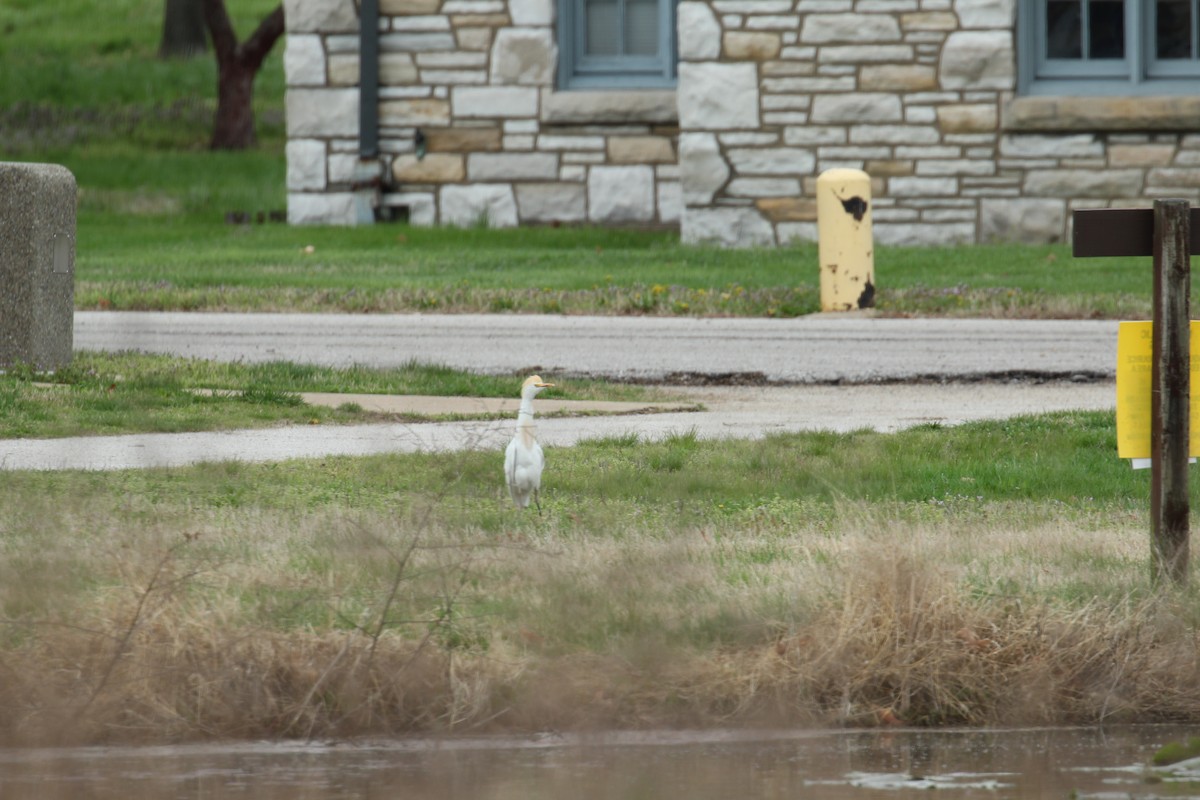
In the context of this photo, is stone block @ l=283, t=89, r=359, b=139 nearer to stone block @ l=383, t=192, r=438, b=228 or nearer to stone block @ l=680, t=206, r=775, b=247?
stone block @ l=383, t=192, r=438, b=228

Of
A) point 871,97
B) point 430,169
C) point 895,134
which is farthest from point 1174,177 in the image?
point 430,169

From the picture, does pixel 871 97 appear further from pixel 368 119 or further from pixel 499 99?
pixel 368 119

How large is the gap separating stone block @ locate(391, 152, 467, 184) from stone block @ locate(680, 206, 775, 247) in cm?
267

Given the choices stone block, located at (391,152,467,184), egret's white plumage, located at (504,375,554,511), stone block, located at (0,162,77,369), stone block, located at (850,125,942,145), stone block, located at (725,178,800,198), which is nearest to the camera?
egret's white plumage, located at (504,375,554,511)

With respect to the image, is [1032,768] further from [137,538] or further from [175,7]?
[175,7]

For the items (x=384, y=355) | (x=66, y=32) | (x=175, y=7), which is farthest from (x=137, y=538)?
(x=66, y=32)

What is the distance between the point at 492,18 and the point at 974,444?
36.9 ft

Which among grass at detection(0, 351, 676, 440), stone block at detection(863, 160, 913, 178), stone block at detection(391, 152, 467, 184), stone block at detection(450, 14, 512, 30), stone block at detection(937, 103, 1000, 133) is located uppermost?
stone block at detection(450, 14, 512, 30)

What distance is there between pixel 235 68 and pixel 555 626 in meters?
24.1

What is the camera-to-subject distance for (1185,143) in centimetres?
1711

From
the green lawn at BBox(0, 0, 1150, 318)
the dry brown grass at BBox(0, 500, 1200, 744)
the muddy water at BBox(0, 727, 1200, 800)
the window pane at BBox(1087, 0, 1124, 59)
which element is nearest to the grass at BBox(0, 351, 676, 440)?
the dry brown grass at BBox(0, 500, 1200, 744)

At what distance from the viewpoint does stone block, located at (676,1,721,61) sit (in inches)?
687

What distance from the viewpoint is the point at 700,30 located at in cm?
1747

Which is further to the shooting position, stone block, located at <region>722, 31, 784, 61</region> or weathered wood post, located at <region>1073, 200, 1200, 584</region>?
stone block, located at <region>722, 31, 784, 61</region>
